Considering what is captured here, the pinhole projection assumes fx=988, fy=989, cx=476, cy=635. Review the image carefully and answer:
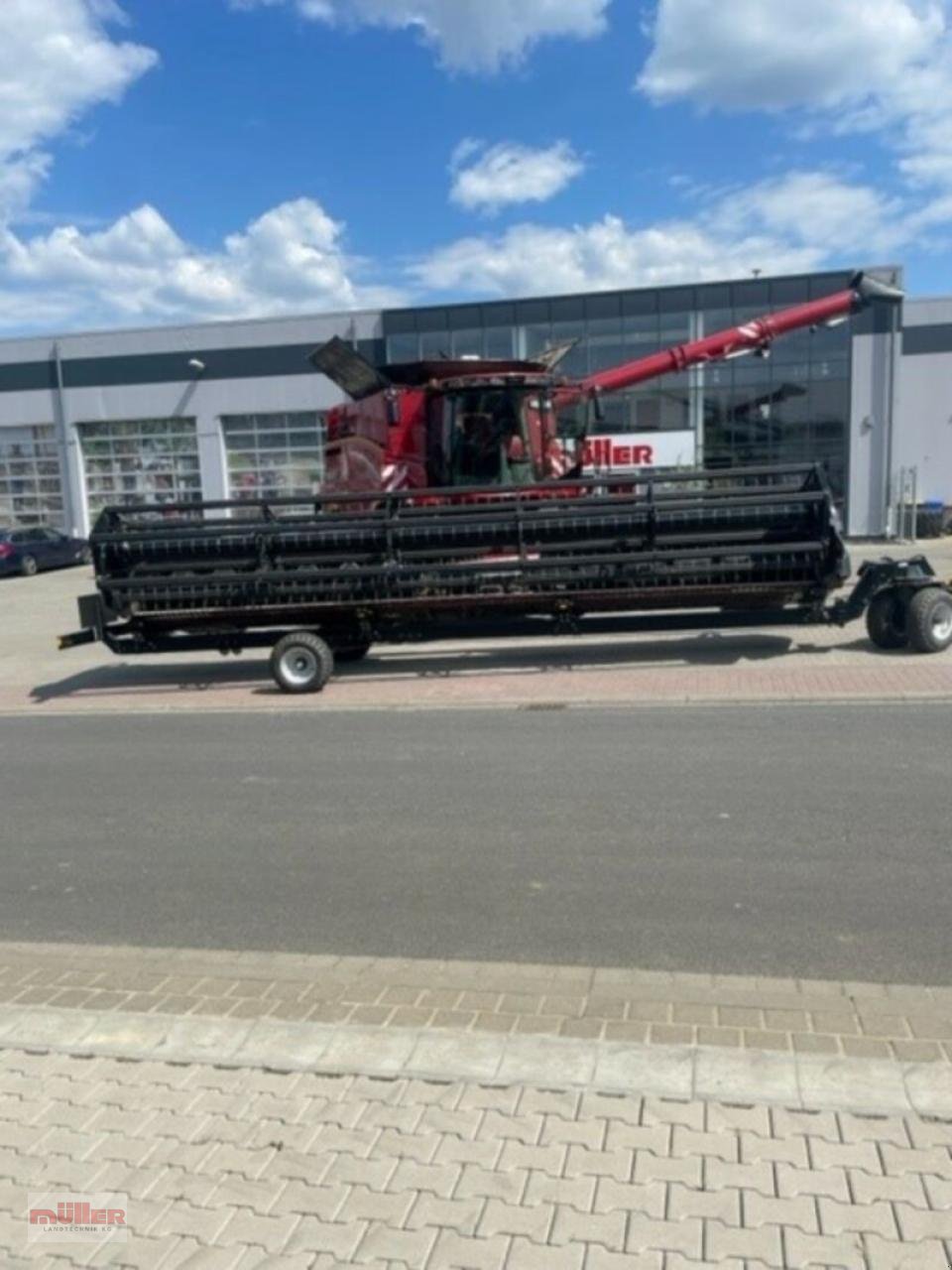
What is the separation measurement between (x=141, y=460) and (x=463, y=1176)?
3335 cm

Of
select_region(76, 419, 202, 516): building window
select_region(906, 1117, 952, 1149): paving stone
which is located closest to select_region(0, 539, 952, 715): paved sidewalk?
select_region(906, 1117, 952, 1149): paving stone

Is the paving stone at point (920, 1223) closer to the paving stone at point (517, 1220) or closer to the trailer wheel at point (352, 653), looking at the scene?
the paving stone at point (517, 1220)

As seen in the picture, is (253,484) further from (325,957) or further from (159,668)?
(325,957)

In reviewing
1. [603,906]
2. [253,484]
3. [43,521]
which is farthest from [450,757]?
[43,521]

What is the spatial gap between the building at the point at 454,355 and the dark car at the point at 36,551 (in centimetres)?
354

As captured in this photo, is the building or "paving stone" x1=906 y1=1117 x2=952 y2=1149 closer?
"paving stone" x1=906 y1=1117 x2=952 y2=1149

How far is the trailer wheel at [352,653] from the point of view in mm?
11038

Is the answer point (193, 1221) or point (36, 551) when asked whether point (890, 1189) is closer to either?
point (193, 1221)

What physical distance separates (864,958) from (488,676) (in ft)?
22.2

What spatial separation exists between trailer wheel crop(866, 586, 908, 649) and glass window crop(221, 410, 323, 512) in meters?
23.5

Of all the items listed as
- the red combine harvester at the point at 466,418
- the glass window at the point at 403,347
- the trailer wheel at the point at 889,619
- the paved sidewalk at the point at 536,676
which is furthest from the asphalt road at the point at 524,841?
the glass window at the point at 403,347

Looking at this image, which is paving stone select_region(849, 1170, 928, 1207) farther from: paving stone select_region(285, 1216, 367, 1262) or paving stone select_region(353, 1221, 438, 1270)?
paving stone select_region(285, 1216, 367, 1262)

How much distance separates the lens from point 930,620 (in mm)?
10219

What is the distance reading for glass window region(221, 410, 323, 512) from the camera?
31797 mm
